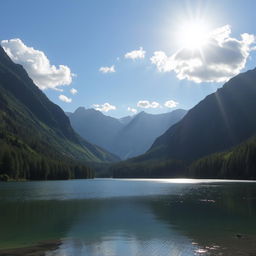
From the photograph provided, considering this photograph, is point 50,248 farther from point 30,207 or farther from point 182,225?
point 30,207

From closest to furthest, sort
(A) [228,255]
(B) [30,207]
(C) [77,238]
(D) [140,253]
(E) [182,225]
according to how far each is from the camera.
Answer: (A) [228,255] → (D) [140,253] → (C) [77,238] → (E) [182,225] → (B) [30,207]

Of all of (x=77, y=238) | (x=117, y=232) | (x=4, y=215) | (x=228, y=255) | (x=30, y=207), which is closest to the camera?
(x=228, y=255)

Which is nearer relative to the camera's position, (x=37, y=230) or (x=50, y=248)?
(x=50, y=248)

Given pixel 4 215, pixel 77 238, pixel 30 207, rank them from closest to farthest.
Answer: pixel 77 238
pixel 4 215
pixel 30 207

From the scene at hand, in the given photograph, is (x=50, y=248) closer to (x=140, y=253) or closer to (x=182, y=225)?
(x=140, y=253)

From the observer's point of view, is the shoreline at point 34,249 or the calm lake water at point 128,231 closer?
the shoreline at point 34,249

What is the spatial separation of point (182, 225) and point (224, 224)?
592cm

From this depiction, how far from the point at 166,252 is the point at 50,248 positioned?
1111 centimetres

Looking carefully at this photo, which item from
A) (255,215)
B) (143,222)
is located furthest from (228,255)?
(255,215)

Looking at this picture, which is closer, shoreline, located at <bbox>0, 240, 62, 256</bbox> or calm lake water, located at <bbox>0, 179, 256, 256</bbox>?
shoreline, located at <bbox>0, 240, 62, 256</bbox>

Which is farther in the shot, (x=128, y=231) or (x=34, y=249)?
(x=128, y=231)

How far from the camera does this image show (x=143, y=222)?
55625mm

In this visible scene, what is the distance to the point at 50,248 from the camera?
119 ft

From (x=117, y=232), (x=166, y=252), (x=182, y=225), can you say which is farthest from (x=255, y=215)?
(x=166, y=252)
